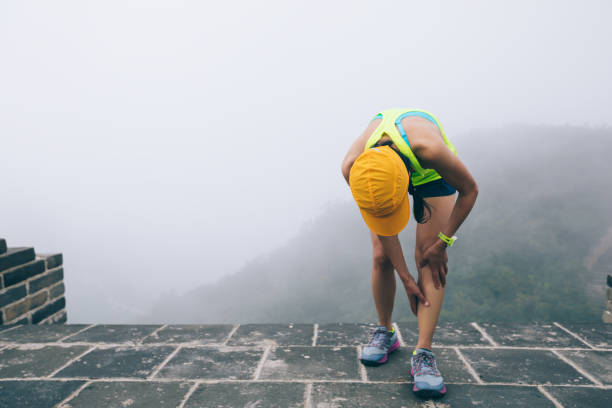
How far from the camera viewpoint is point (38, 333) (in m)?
2.56

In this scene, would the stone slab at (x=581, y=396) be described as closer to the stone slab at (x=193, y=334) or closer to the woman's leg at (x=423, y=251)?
the woman's leg at (x=423, y=251)

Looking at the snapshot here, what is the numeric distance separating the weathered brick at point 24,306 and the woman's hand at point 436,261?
8.53 ft

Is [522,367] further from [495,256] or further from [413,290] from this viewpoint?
[495,256]

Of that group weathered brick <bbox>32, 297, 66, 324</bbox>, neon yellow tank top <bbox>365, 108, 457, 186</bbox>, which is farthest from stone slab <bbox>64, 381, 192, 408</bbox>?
weathered brick <bbox>32, 297, 66, 324</bbox>

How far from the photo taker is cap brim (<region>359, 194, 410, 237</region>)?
1.57 metres

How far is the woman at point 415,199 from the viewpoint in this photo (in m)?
1.51

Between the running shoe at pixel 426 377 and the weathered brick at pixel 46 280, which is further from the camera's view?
the weathered brick at pixel 46 280

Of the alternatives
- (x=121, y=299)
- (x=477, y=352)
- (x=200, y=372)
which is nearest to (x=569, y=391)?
(x=477, y=352)

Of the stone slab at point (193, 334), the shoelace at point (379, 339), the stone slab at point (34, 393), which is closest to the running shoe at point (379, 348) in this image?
the shoelace at point (379, 339)

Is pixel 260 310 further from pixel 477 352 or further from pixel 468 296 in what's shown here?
pixel 477 352

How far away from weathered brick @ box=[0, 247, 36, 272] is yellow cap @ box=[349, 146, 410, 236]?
240 cm

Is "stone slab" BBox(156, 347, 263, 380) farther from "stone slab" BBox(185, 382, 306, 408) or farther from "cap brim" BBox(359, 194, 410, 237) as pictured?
"cap brim" BBox(359, 194, 410, 237)

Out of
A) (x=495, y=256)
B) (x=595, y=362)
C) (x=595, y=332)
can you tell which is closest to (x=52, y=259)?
(x=595, y=362)

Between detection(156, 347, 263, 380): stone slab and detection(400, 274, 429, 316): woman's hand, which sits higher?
detection(400, 274, 429, 316): woman's hand
